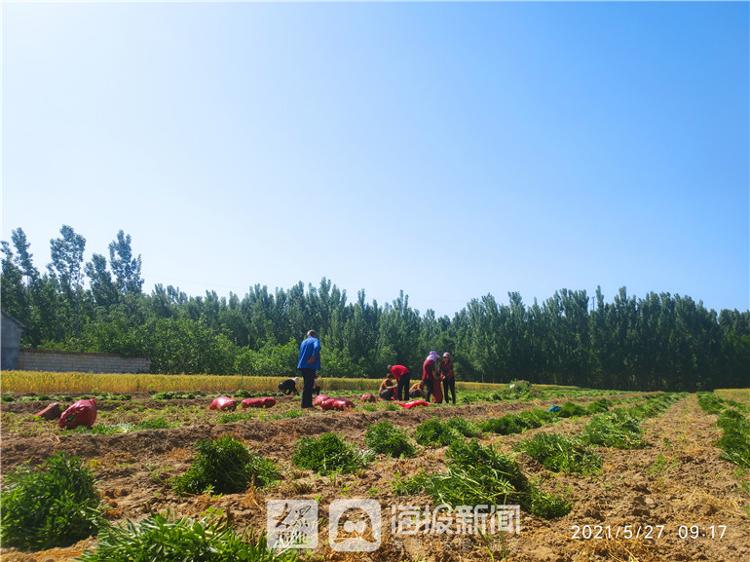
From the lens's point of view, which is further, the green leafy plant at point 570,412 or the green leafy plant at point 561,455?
the green leafy plant at point 570,412

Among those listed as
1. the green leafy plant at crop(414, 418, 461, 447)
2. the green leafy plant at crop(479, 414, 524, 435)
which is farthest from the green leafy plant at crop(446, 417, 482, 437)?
the green leafy plant at crop(414, 418, 461, 447)

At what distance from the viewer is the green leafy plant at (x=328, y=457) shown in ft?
21.7

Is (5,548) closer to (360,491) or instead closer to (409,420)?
(360,491)

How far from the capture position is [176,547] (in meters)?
3.00

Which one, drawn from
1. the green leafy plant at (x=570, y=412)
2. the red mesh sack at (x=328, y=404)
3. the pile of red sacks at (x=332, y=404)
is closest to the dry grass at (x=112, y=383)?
the pile of red sacks at (x=332, y=404)

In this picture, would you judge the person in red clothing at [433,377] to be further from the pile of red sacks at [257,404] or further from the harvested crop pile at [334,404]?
the pile of red sacks at [257,404]

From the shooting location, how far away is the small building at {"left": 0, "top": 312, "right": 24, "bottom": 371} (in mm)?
34125

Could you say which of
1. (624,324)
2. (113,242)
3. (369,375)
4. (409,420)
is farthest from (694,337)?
(113,242)

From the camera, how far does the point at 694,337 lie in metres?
79.0
